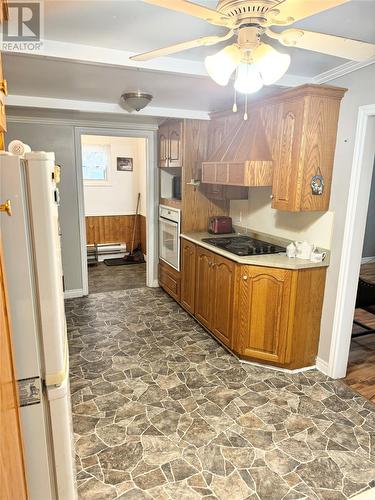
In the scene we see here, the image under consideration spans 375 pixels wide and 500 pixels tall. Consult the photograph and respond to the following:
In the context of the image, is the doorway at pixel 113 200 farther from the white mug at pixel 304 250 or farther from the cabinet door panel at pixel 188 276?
the white mug at pixel 304 250

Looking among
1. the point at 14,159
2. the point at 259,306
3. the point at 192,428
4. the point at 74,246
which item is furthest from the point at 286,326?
the point at 74,246

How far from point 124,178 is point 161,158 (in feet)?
7.36

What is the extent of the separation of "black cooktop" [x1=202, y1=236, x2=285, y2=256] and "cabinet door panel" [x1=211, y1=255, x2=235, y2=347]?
147mm

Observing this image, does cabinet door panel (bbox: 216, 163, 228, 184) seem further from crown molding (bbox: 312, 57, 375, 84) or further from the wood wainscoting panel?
the wood wainscoting panel

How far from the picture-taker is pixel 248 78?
1525 millimetres

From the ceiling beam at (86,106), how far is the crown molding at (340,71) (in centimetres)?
146

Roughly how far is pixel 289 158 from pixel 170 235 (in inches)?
83.7

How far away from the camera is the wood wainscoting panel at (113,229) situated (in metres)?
6.47

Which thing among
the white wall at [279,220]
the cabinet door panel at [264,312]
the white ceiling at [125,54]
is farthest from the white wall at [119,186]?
the cabinet door panel at [264,312]

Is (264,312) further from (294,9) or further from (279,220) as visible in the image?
(294,9)

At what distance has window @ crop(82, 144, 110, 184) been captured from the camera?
632 centimetres

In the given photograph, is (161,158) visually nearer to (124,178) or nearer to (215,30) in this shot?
(124,178)

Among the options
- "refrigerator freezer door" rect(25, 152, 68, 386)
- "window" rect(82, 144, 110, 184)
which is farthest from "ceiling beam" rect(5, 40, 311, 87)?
"window" rect(82, 144, 110, 184)

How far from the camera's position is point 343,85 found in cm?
246
